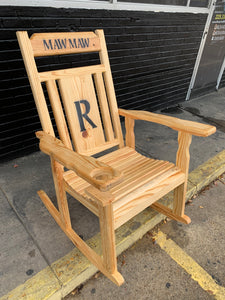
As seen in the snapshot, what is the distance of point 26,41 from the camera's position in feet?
4.63

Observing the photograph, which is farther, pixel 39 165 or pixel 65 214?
pixel 39 165

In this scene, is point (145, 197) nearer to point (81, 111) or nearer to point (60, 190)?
point (60, 190)

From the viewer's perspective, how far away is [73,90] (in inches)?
65.8

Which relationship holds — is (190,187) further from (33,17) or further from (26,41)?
(33,17)

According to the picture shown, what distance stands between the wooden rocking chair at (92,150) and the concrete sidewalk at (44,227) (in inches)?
4.0

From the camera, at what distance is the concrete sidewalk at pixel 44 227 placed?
4.41 ft

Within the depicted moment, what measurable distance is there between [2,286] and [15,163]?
135cm

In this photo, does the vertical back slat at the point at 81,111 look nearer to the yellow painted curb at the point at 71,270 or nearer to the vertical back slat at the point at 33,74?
the vertical back slat at the point at 33,74

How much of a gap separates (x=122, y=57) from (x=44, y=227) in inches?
89.5

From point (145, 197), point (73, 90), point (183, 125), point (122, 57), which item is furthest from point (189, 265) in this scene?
point (122, 57)

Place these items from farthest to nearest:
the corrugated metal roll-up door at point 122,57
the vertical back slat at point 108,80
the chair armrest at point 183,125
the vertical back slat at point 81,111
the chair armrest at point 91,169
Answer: the corrugated metal roll-up door at point 122,57 → the vertical back slat at point 108,80 → the vertical back slat at point 81,111 → the chair armrest at point 183,125 → the chair armrest at point 91,169

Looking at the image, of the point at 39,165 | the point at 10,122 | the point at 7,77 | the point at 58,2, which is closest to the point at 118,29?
the point at 58,2

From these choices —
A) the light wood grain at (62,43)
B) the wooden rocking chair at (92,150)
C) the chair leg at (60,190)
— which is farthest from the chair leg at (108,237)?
the light wood grain at (62,43)

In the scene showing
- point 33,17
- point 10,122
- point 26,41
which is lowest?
point 10,122
